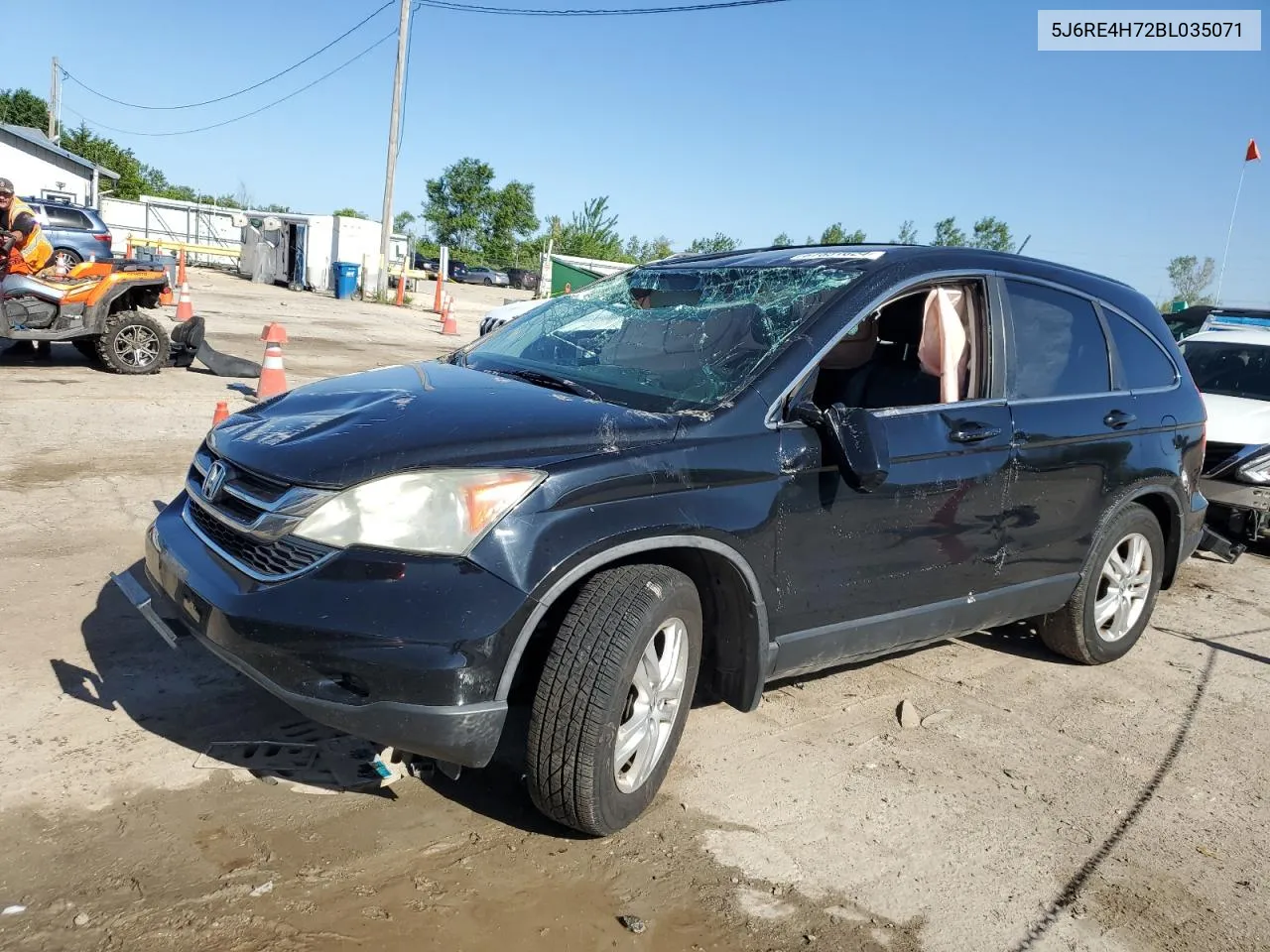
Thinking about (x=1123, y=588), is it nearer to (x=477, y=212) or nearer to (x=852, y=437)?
(x=852, y=437)

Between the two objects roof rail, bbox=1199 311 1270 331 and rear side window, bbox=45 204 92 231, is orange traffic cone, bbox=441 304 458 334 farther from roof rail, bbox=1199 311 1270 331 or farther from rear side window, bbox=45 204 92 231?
roof rail, bbox=1199 311 1270 331

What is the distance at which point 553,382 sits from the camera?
359cm

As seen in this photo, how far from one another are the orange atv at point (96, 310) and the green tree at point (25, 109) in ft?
213

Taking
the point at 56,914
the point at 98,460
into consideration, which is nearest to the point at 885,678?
the point at 56,914

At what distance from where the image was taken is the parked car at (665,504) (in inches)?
106

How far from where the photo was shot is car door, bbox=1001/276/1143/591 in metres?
4.12

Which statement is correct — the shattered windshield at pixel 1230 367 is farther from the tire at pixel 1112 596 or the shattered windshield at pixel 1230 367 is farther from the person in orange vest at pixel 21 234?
the person in orange vest at pixel 21 234

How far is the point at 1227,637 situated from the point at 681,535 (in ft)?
13.3

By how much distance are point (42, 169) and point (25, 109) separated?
116 feet

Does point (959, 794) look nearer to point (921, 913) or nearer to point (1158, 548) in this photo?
point (921, 913)

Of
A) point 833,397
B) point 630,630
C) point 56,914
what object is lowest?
point 56,914

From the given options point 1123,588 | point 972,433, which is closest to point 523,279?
point 1123,588

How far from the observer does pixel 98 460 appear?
7180 millimetres

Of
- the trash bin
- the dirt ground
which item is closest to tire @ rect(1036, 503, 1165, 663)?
the dirt ground
